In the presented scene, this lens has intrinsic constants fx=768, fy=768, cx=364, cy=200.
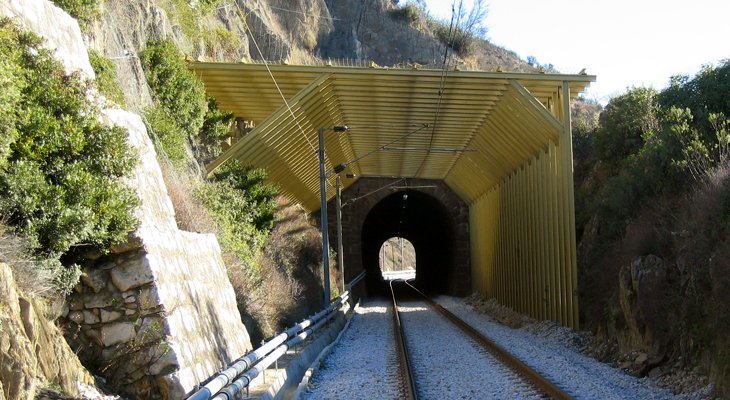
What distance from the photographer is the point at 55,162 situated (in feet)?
27.1

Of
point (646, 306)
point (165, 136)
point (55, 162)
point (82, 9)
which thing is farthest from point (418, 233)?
point (55, 162)

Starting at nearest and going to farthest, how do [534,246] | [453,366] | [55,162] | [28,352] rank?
[28,352] < [55,162] < [453,366] < [534,246]

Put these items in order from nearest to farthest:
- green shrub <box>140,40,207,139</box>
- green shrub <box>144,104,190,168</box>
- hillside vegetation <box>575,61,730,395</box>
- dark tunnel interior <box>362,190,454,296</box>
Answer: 1. hillside vegetation <box>575,61,730,395</box>
2. green shrub <box>144,104,190,168</box>
3. green shrub <box>140,40,207,139</box>
4. dark tunnel interior <box>362,190,454,296</box>

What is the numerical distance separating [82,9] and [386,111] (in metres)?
13.3

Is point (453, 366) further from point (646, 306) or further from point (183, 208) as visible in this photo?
point (183, 208)

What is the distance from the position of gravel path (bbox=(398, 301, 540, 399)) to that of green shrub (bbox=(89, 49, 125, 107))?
20.3ft

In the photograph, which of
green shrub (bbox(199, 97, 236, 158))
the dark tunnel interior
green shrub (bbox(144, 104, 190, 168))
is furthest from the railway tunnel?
the dark tunnel interior

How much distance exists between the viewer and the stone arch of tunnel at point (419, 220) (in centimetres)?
3944

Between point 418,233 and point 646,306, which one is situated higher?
point 418,233

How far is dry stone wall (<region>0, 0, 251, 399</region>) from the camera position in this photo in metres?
8.43

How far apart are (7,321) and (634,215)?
44.9 ft

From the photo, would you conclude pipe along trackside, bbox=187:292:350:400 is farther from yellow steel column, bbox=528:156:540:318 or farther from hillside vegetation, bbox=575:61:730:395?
yellow steel column, bbox=528:156:540:318

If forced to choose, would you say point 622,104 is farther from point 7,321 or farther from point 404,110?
point 7,321

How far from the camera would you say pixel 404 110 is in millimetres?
24188
